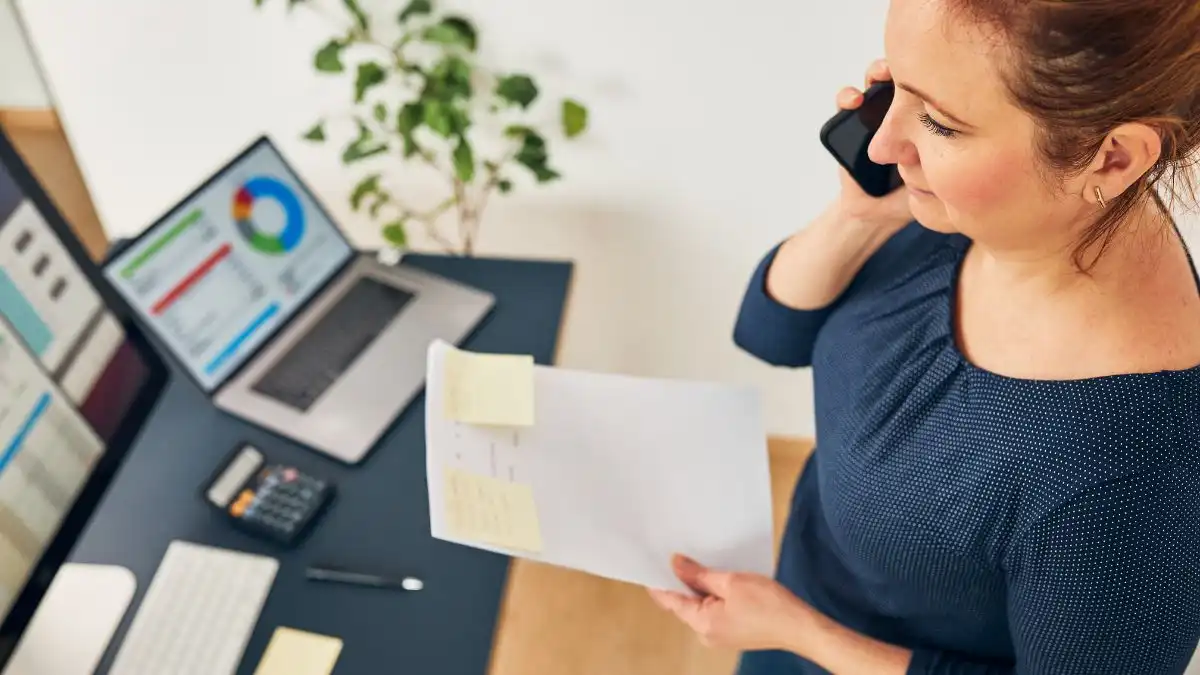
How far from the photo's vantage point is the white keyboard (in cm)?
98

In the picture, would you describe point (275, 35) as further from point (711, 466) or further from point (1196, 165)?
point (1196, 165)

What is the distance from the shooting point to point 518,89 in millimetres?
1411

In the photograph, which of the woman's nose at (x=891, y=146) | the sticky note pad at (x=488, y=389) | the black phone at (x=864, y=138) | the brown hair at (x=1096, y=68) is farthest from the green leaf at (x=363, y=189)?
the brown hair at (x=1096, y=68)

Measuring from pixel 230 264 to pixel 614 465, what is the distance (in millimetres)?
664

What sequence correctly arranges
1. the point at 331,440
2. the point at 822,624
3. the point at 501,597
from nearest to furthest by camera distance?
the point at 822,624 < the point at 501,597 < the point at 331,440

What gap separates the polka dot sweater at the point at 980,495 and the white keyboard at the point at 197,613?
0.62 metres

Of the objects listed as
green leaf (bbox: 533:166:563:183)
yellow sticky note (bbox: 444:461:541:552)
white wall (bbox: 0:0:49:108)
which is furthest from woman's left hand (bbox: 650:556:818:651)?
white wall (bbox: 0:0:49:108)

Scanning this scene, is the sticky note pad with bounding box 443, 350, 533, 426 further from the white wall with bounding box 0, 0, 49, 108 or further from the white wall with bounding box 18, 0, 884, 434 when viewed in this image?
the white wall with bounding box 0, 0, 49, 108

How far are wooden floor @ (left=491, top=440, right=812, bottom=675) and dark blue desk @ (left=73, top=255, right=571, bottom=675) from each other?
0.61m

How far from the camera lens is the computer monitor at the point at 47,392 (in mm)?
873

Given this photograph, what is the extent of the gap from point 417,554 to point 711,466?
0.37 m

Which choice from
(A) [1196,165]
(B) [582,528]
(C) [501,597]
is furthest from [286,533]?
(A) [1196,165]

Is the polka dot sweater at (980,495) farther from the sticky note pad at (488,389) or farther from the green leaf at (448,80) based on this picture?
the green leaf at (448,80)

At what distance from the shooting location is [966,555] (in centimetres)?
77
